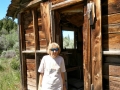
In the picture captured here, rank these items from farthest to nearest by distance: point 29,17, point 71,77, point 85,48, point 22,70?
1. point 71,77
2. point 22,70
3. point 29,17
4. point 85,48

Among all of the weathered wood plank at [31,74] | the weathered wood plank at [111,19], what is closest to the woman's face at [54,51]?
the weathered wood plank at [111,19]

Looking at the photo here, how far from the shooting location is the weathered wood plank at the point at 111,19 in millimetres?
3535

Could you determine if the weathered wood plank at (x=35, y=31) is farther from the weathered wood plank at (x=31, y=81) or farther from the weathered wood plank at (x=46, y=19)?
the weathered wood plank at (x=31, y=81)

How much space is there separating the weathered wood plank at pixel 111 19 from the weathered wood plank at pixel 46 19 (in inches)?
69.2

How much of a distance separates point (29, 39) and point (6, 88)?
9.93ft

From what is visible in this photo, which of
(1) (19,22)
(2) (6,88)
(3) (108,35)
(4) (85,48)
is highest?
(1) (19,22)

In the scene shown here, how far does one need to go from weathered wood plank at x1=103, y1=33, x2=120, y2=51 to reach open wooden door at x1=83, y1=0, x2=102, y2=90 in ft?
0.34

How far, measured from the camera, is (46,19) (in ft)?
16.9

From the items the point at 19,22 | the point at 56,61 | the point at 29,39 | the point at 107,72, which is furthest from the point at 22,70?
the point at 107,72

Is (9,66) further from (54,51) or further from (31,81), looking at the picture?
(54,51)

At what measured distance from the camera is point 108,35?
Result: 3688 mm

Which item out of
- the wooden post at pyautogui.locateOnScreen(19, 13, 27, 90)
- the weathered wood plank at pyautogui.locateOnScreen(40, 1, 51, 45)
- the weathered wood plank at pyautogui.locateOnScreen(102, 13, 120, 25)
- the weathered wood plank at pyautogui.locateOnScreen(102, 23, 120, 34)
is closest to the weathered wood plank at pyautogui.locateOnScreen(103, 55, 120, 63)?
the weathered wood plank at pyautogui.locateOnScreen(102, 23, 120, 34)

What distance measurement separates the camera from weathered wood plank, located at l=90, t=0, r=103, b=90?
374 centimetres

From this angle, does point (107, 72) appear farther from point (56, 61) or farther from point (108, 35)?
point (56, 61)
